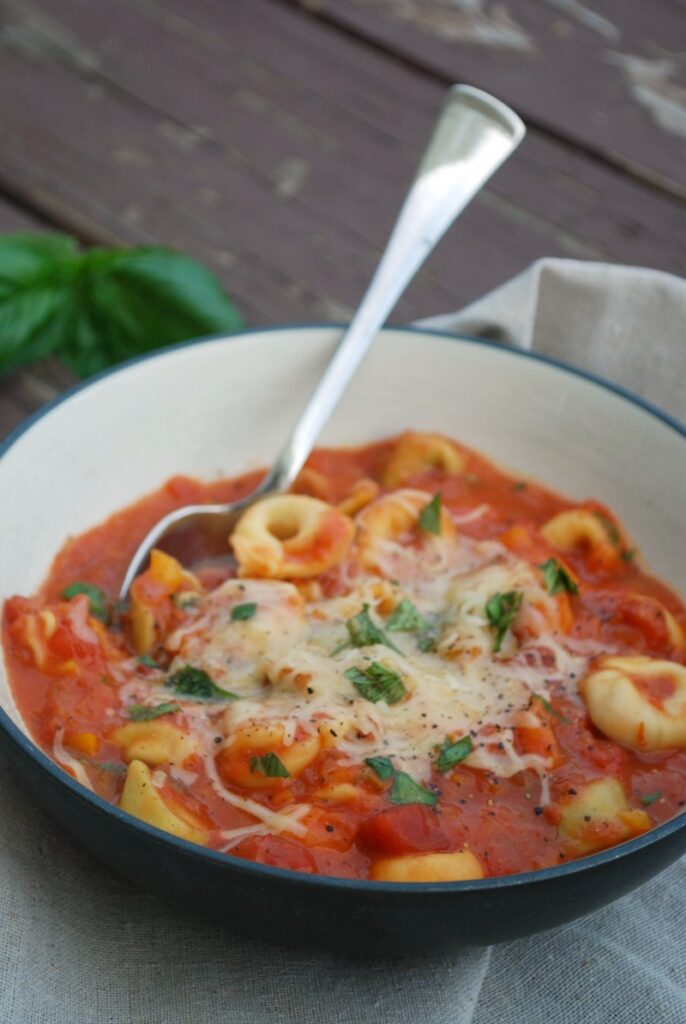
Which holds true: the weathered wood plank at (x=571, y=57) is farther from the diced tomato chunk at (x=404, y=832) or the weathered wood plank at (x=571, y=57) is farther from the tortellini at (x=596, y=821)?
the diced tomato chunk at (x=404, y=832)

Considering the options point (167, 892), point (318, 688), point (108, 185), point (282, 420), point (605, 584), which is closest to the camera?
point (167, 892)

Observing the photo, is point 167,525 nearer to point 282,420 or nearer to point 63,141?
point 282,420

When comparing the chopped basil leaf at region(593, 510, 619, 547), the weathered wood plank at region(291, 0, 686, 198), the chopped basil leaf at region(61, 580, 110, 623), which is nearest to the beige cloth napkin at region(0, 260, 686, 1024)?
the chopped basil leaf at region(61, 580, 110, 623)

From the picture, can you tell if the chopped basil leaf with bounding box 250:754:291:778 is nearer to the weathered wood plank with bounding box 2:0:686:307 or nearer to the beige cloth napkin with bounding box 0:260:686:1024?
the beige cloth napkin with bounding box 0:260:686:1024

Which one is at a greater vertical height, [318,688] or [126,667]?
[318,688]

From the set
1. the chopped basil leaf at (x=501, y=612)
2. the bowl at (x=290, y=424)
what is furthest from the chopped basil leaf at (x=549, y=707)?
the bowl at (x=290, y=424)

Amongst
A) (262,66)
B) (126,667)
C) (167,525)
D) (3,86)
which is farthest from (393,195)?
(126,667)
